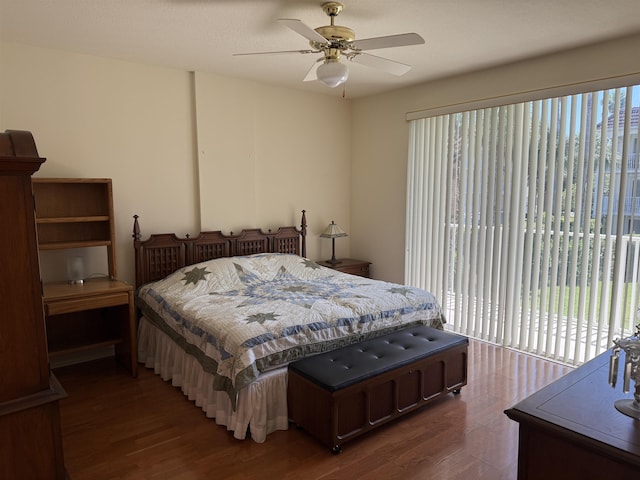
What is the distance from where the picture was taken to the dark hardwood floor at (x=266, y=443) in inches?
88.6

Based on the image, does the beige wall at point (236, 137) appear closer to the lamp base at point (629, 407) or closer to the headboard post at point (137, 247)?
the headboard post at point (137, 247)

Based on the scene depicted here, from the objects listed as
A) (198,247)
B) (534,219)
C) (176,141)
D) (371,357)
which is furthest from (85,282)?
(534,219)

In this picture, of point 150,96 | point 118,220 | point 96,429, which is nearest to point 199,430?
point 96,429

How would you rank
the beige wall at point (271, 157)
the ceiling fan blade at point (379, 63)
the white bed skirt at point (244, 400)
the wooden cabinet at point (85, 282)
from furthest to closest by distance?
the beige wall at point (271, 157) → the wooden cabinet at point (85, 282) → the ceiling fan blade at point (379, 63) → the white bed skirt at point (244, 400)

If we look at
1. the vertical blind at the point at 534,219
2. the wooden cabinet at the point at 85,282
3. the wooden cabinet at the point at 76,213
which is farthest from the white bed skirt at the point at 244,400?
the vertical blind at the point at 534,219

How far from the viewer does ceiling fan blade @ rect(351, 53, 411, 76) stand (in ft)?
9.09

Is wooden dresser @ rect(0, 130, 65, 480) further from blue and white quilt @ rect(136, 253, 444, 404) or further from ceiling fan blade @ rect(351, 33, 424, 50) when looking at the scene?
ceiling fan blade @ rect(351, 33, 424, 50)

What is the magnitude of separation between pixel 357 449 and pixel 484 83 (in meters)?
3.28

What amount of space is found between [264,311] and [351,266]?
6.94 ft

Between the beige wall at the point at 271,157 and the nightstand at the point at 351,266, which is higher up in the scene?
the beige wall at the point at 271,157

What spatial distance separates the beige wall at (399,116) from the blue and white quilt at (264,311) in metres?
1.11

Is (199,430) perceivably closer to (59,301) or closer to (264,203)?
(59,301)

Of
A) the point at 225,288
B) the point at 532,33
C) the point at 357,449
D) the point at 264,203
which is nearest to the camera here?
the point at 357,449

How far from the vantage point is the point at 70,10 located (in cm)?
261
